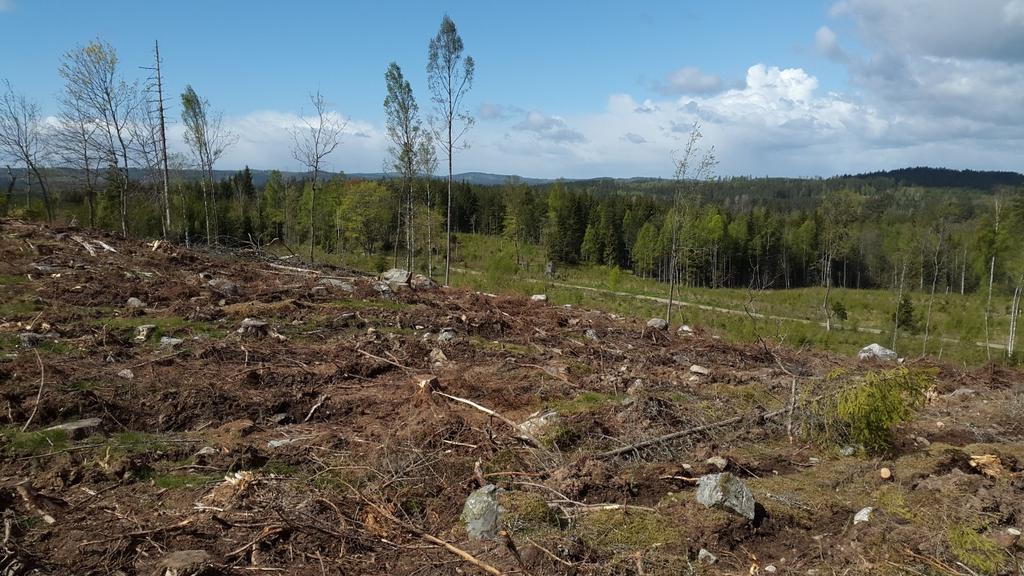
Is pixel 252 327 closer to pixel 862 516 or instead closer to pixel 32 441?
pixel 32 441

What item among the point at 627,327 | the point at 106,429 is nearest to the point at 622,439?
the point at 106,429

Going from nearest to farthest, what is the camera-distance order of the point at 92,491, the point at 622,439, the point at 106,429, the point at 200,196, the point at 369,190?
1. the point at 92,491
2. the point at 106,429
3. the point at 622,439
4. the point at 369,190
5. the point at 200,196

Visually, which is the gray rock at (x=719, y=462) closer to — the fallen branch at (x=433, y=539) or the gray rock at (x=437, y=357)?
the fallen branch at (x=433, y=539)

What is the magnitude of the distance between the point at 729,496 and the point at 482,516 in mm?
2004

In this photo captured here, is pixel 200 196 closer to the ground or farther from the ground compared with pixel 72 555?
farther from the ground

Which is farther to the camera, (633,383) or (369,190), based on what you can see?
(369,190)

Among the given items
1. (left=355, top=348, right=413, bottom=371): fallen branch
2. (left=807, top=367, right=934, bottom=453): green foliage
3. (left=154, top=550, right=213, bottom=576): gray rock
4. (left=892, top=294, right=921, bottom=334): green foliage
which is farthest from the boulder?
(left=892, top=294, right=921, bottom=334): green foliage

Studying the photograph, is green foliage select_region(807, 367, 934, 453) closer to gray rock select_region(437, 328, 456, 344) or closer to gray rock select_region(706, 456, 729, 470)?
→ gray rock select_region(706, 456, 729, 470)

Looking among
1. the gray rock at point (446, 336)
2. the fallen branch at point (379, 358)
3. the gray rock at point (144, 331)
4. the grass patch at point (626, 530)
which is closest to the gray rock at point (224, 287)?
the gray rock at point (144, 331)

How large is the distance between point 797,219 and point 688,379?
74.4m

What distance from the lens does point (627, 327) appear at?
13.1 meters

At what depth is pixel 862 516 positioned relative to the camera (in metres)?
4.54

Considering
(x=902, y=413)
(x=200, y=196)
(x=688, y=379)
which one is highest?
(x=200, y=196)

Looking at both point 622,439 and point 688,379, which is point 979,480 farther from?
point 688,379
